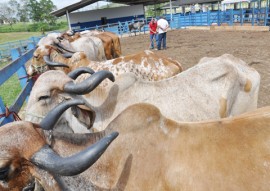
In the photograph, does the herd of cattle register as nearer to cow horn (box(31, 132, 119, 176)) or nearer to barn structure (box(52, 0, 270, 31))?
cow horn (box(31, 132, 119, 176))

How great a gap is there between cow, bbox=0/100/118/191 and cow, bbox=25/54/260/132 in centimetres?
148

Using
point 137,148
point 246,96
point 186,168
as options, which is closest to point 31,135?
point 137,148

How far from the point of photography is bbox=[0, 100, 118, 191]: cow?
1.55m

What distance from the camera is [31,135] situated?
1829mm

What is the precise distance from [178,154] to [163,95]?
1.60 meters

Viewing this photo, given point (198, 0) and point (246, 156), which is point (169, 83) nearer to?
point (246, 156)

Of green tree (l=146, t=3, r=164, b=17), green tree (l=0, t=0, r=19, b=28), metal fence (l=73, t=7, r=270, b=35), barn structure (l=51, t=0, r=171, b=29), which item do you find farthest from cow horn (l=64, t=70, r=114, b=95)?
green tree (l=0, t=0, r=19, b=28)

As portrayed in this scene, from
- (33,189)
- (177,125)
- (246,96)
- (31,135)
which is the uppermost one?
(31,135)

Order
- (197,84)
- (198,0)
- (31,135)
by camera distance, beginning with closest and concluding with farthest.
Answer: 1. (31,135)
2. (197,84)
3. (198,0)

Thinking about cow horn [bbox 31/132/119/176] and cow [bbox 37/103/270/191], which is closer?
cow horn [bbox 31/132/119/176]

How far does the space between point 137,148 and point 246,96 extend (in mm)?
2567

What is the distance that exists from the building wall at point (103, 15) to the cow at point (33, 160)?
116 feet

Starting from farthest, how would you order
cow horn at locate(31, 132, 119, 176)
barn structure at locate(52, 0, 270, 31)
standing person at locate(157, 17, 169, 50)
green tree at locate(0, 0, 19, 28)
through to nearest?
green tree at locate(0, 0, 19, 28)
barn structure at locate(52, 0, 270, 31)
standing person at locate(157, 17, 169, 50)
cow horn at locate(31, 132, 119, 176)

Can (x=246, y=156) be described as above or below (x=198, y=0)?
below
